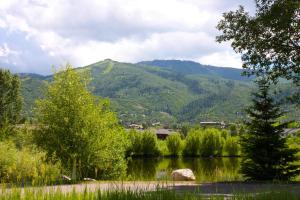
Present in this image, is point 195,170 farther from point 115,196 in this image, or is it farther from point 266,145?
point 115,196

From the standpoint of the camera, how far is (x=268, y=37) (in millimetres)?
21188

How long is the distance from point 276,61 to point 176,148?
77587mm

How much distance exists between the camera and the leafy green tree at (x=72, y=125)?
22844mm

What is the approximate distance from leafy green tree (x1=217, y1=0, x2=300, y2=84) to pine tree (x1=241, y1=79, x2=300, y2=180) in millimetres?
2081

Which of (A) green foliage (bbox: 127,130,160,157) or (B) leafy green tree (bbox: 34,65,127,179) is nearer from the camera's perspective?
(B) leafy green tree (bbox: 34,65,127,179)

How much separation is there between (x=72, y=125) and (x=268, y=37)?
1086cm

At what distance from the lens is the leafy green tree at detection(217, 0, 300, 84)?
65.0ft

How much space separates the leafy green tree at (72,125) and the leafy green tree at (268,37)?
7948 mm

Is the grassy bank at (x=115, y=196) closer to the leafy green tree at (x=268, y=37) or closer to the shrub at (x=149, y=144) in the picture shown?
the leafy green tree at (x=268, y=37)

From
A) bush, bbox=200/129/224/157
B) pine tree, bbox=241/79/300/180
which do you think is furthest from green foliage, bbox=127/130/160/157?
pine tree, bbox=241/79/300/180

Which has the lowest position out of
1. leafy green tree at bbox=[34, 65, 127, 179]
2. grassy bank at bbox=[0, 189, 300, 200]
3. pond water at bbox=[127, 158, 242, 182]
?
pond water at bbox=[127, 158, 242, 182]

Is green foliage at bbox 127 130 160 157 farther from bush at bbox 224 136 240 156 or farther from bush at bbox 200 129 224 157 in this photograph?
bush at bbox 224 136 240 156

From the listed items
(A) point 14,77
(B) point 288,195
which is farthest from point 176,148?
(B) point 288,195

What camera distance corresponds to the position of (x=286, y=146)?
2495cm
